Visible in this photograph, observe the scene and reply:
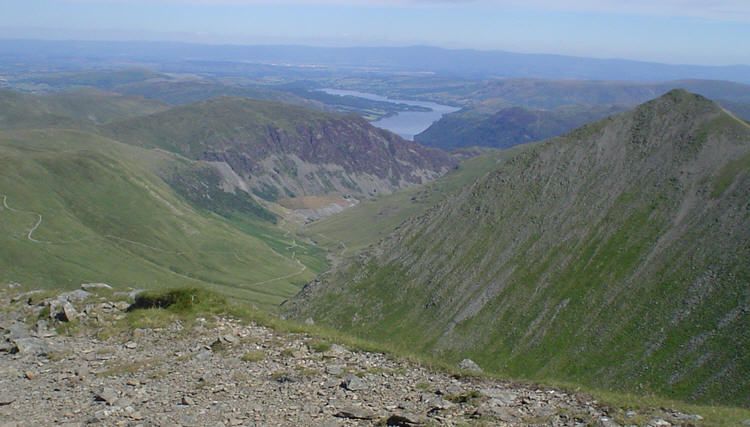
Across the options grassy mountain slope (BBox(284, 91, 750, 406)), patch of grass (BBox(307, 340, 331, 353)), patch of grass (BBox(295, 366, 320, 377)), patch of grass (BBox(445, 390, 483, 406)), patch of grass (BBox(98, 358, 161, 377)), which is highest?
patch of grass (BBox(445, 390, 483, 406))

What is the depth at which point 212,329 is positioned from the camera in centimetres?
2655

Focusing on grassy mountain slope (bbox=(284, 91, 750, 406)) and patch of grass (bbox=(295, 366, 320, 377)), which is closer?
patch of grass (bbox=(295, 366, 320, 377))

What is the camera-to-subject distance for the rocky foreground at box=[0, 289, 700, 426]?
18.2 meters

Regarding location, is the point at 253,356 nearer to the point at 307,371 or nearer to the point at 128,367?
the point at 307,371

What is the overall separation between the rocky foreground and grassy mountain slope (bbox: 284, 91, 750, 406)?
4958cm

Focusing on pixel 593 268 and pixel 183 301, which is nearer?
pixel 183 301

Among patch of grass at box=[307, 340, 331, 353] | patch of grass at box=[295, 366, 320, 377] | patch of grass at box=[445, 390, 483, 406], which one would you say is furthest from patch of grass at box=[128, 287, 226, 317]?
patch of grass at box=[445, 390, 483, 406]

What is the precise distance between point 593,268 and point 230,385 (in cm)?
7780

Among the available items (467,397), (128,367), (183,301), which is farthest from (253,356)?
(467,397)

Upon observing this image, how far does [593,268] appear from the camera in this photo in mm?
86688

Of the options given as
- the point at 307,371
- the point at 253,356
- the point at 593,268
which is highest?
the point at 307,371

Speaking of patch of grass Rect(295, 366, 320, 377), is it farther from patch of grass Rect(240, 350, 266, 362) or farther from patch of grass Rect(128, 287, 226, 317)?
patch of grass Rect(128, 287, 226, 317)

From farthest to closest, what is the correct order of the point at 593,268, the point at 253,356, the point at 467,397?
the point at 593,268, the point at 253,356, the point at 467,397

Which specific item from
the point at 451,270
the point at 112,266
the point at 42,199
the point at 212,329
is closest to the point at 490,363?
the point at 451,270
